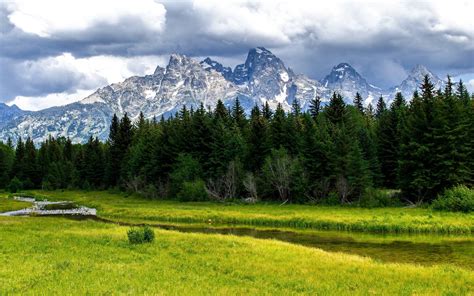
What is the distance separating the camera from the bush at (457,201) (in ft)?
171

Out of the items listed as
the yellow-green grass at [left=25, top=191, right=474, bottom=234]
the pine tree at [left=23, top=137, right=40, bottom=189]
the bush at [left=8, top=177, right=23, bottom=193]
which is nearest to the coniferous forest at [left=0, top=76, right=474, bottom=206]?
the yellow-green grass at [left=25, top=191, right=474, bottom=234]

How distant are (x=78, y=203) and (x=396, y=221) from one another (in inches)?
2593

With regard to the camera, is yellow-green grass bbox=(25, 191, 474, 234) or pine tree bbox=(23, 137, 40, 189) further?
pine tree bbox=(23, 137, 40, 189)

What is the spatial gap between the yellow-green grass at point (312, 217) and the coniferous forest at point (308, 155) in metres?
6.59

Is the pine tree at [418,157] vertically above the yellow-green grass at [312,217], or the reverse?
the pine tree at [418,157]

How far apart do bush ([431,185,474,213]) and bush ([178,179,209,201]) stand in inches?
1605

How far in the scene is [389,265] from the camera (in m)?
26.0

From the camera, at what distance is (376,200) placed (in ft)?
207

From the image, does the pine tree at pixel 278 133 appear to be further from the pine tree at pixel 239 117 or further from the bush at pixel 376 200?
the bush at pixel 376 200

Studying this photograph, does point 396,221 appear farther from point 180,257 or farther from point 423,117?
point 180,257

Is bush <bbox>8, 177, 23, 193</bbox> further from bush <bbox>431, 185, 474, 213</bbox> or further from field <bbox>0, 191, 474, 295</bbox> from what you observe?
bush <bbox>431, 185, 474, 213</bbox>

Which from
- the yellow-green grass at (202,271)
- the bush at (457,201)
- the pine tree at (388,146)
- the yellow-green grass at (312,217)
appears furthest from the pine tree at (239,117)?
the yellow-green grass at (202,271)

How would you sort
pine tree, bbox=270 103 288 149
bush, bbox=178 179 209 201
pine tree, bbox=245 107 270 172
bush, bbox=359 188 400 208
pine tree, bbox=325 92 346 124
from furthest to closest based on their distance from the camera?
pine tree, bbox=325 92 346 124 → pine tree, bbox=245 107 270 172 → bush, bbox=178 179 209 201 → pine tree, bbox=270 103 288 149 → bush, bbox=359 188 400 208

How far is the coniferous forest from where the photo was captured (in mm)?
61688
